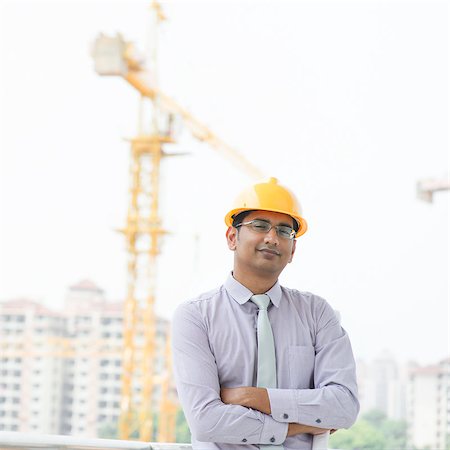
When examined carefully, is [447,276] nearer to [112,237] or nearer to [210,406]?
[112,237]

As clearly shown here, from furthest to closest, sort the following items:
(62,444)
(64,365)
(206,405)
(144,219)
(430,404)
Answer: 1. (64,365)
2. (144,219)
3. (430,404)
4. (62,444)
5. (206,405)

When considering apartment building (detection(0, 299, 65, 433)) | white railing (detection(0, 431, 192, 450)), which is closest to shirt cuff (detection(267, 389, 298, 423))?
white railing (detection(0, 431, 192, 450))

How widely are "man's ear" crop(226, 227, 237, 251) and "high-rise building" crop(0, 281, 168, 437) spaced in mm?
25085

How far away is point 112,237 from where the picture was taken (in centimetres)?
3394

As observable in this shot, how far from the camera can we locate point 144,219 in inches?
989

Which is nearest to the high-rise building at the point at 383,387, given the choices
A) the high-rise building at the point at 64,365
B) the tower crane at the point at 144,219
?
the tower crane at the point at 144,219

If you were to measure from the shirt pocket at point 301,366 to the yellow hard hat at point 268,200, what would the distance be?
0.23 meters

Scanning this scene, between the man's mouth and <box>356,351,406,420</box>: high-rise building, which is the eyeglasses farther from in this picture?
<box>356,351,406,420</box>: high-rise building

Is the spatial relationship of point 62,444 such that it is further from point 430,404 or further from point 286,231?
point 430,404

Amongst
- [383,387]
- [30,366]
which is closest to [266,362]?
[383,387]

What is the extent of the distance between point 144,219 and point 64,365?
21.7 ft

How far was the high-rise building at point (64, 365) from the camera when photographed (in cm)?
2638

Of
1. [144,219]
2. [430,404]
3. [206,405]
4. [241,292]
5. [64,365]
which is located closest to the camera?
[206,405]

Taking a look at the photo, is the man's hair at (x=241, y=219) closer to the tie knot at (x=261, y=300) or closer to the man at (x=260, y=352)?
the man at (x=260, y=352)
